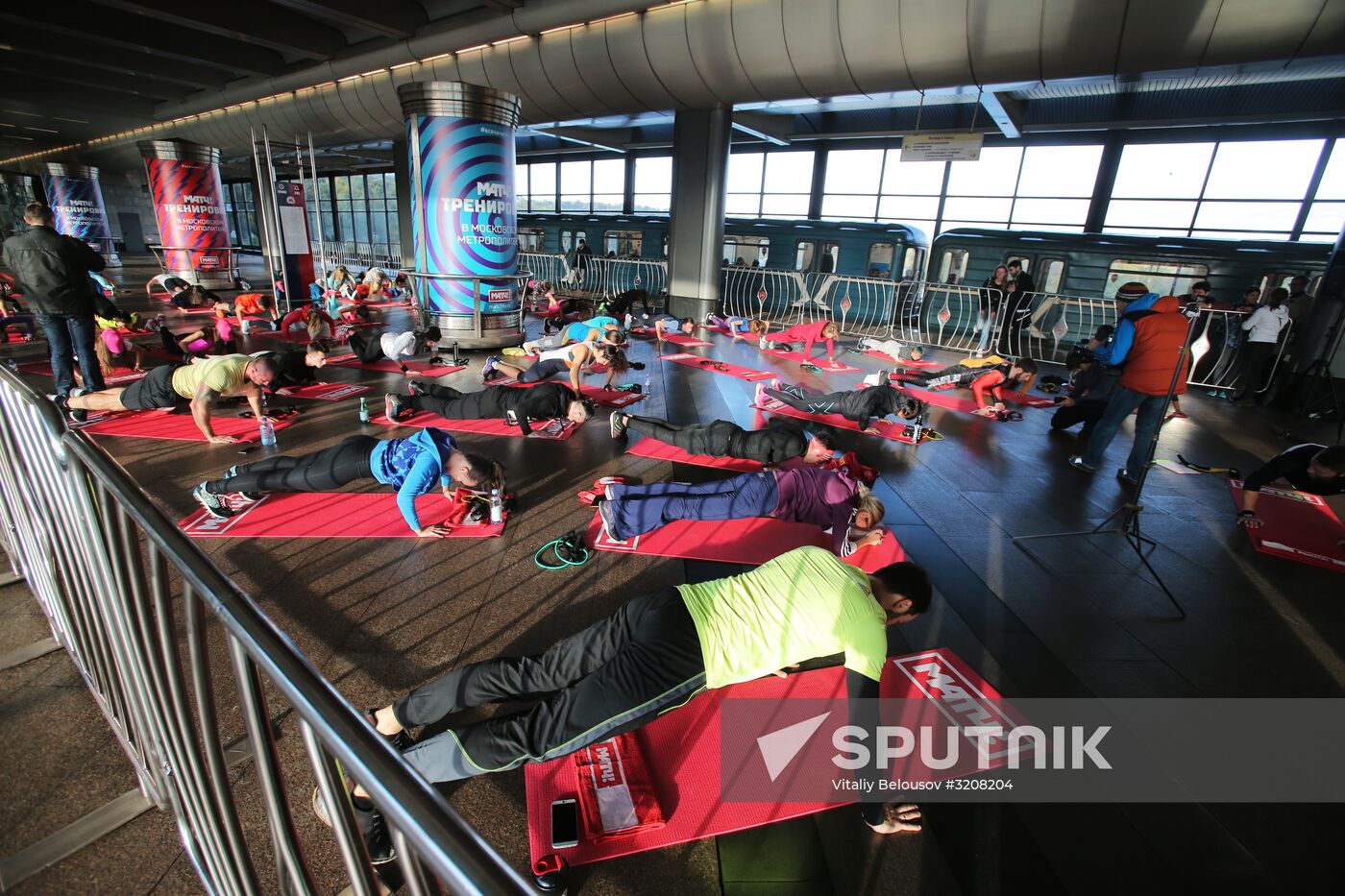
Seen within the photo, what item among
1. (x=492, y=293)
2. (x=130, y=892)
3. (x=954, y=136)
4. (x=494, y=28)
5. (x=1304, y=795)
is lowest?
(x=1304, y=795)

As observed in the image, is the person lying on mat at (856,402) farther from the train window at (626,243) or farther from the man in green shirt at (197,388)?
the train window at (626,243)

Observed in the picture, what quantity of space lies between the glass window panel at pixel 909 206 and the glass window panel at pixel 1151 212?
5281 millimetres

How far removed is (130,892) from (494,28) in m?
14.5

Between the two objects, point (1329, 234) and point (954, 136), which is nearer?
point (954, 136)

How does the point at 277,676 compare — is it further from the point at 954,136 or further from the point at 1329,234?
the point at 1329,234

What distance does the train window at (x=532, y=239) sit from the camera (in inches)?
904

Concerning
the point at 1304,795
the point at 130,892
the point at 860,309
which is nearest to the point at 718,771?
the point at 130,892

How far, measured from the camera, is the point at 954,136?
1237cm

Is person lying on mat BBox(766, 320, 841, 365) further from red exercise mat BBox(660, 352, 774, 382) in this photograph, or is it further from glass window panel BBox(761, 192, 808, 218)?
glass window panel BBox(761, 192, 808, 218)

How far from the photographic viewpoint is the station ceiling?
25.8 feet

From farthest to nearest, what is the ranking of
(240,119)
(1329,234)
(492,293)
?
(240,119) < (1329,234) < (492,293)

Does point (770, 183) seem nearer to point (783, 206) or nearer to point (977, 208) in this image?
point (783, 206)

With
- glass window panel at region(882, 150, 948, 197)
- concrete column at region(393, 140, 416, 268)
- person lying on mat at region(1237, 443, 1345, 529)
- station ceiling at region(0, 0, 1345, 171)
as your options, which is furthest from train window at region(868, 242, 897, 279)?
concrete column at region(393, 140, 416, 268)

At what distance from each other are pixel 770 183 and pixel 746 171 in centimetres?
129
